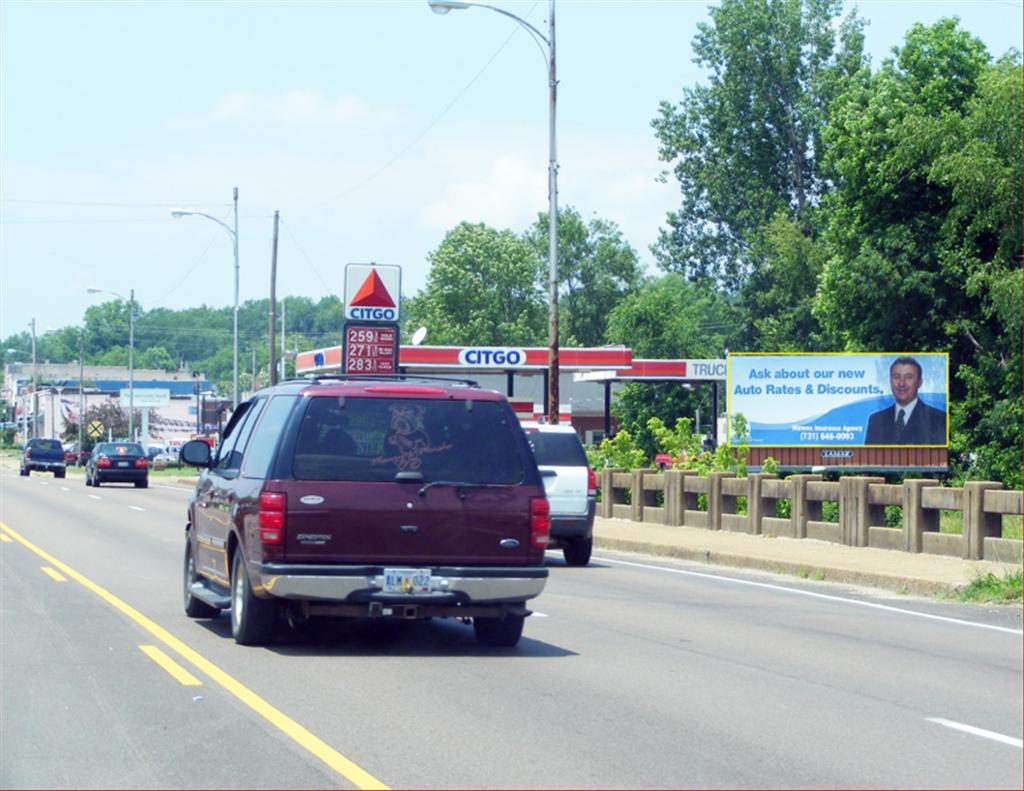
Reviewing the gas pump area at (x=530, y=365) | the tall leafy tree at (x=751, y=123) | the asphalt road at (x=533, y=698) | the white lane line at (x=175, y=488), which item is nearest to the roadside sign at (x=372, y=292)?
the asphalt road at (x=533, y=698)

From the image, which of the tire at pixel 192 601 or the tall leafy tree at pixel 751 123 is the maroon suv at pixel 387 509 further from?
the tall leafy tree at pixel 751 123

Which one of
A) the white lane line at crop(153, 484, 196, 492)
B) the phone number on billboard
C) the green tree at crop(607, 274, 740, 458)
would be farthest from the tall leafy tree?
the phone number on billboard

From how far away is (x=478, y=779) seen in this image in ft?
25.3

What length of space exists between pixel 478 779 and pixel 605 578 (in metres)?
12.2

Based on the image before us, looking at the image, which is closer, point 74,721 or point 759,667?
point 74,721

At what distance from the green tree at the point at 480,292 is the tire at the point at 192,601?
83977 millimetres

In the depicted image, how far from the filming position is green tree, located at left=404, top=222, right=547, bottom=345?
325 feet

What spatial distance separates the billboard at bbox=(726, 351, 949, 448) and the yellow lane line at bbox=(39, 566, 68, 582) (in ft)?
53.6

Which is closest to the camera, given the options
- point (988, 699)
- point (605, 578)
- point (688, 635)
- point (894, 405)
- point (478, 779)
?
point (478, 779)

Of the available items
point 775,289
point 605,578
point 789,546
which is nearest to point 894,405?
point 789,546

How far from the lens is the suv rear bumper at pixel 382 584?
37.6 feet

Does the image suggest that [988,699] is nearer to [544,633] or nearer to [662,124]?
[544,633]

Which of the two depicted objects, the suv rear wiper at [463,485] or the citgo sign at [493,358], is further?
the citgo sign at [493,358]

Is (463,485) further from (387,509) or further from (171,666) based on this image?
(171,666)
